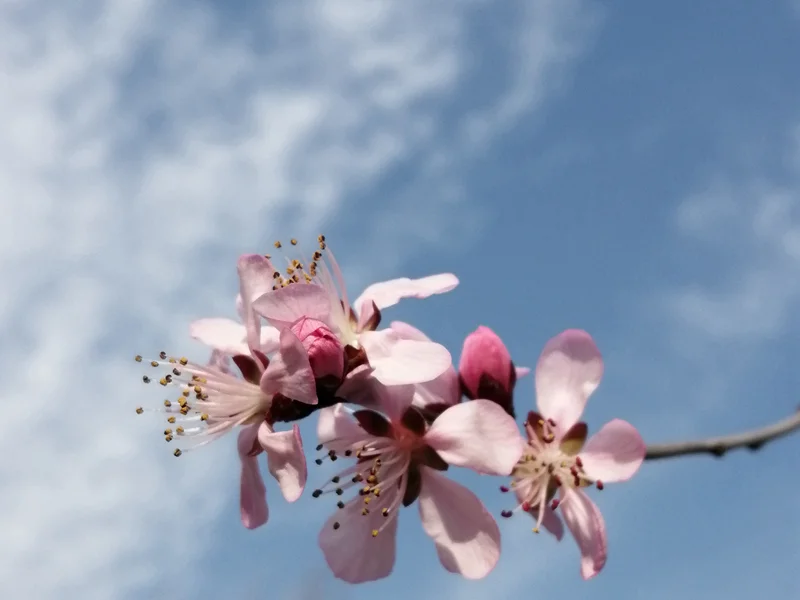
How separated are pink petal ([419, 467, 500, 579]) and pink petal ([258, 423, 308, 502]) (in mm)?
384

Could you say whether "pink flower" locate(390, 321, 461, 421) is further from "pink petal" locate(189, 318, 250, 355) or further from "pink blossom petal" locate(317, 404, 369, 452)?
"pink petal" locate(189, 318, 250, 355)

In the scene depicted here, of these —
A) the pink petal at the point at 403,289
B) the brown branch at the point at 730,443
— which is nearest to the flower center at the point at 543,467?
the brown branch at the point at 730,443

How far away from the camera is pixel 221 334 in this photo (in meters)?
2.40

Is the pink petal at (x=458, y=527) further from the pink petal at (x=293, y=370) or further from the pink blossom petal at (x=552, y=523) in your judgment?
the pink petal at (x=293, y=370)

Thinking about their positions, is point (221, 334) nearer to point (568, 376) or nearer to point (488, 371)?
point (488, 371)

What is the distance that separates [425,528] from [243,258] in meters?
0.91

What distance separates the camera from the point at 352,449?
2.16 metres

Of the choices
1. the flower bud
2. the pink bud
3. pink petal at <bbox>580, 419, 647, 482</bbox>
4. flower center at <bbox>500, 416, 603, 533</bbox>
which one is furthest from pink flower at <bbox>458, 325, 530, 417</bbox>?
the pink bud

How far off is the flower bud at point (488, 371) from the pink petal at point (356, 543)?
43 cm

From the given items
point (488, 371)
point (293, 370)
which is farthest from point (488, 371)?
point (293, 370)

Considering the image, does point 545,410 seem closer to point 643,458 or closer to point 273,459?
point 643,458

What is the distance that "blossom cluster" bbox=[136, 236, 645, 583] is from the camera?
2002 mm

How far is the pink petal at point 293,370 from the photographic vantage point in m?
1.92

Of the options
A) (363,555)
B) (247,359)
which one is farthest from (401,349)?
(363,555)
